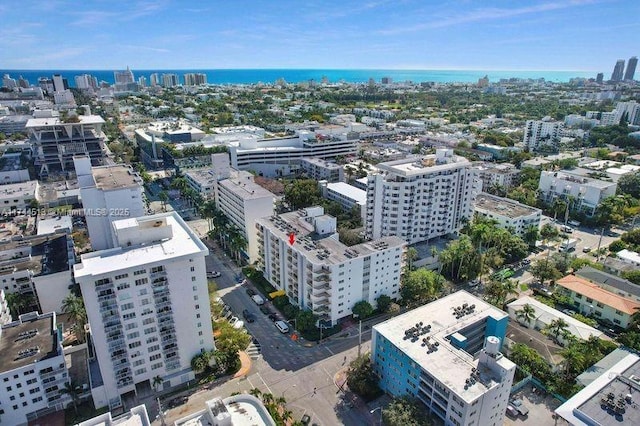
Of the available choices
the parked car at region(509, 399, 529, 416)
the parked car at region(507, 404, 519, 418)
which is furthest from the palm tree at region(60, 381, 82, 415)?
the parked car at region(509, 399, 529, 416)

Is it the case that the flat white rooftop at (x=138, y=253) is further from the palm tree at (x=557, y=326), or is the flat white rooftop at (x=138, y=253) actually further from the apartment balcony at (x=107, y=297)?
the palm tree at (x=557, y=326)

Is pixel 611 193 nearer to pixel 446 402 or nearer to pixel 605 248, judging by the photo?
pixel 605 248

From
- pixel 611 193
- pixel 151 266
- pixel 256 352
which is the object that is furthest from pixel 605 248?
pixel 151 266

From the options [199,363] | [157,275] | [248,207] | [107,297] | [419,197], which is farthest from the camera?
[419,197]

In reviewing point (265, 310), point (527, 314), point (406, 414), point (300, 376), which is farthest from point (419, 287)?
point (406, 414)

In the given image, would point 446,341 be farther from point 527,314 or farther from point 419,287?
point 527,314

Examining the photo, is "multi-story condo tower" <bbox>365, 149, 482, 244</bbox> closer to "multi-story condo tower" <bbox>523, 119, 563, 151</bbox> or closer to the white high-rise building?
the white high-rise building
